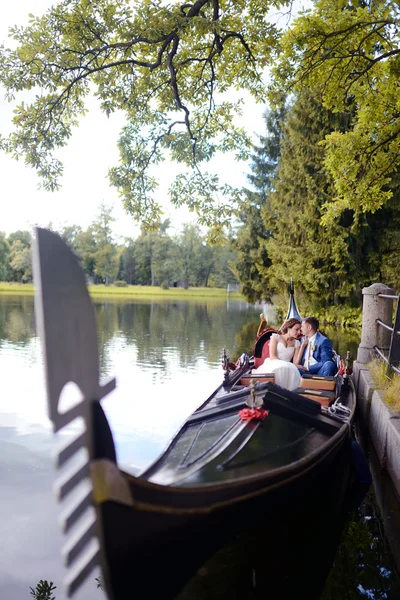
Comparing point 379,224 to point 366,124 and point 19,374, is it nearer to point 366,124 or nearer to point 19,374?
point 366,124

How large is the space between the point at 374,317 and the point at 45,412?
560 cm

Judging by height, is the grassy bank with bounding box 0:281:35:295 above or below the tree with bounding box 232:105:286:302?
below

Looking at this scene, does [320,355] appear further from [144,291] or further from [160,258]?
[160,258]

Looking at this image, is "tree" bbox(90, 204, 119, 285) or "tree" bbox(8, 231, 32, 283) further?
"tree" bbox(90, 204, 119, 285)

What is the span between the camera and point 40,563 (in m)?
4.06

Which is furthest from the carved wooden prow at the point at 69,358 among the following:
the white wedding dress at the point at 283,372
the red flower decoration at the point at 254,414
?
the white wedding dress at the point at 283,372

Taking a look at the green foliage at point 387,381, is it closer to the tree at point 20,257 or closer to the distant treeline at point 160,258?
the tree at point 20,257

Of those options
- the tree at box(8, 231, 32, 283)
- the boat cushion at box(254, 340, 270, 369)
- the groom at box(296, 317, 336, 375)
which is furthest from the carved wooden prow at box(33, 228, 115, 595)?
the tree at box(8, 231, 32, 283)

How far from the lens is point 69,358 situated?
219 centimetres

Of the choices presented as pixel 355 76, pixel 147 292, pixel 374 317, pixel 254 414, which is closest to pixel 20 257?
pixel 147 292

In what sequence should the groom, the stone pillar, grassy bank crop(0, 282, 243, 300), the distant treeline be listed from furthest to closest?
the distant treeline → grassy bank crop(0, 282, 243, 300) → the stone pillar → the groom

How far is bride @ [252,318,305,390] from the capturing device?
6.27 m

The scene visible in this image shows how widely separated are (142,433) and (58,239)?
19.1 feet

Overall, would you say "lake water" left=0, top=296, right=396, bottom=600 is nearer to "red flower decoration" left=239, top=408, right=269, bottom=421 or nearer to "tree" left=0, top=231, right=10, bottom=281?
"red flower decoration" left=239, top=408, right=269, bottom=421
